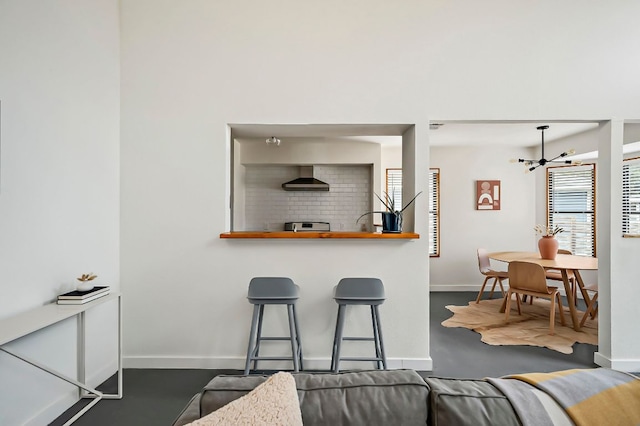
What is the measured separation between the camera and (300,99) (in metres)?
2.68

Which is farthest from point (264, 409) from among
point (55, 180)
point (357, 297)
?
point (55, 180)

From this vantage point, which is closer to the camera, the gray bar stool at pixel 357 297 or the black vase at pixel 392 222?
the gray bar stool at pixel 357 297

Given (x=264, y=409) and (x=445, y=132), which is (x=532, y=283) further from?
(x=264, y=409)

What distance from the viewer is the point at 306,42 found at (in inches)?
105

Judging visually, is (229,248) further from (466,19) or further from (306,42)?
(466,19)

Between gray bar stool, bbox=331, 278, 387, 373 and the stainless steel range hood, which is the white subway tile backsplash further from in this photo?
gray bar stool, bbox=331, 278, 387, 373

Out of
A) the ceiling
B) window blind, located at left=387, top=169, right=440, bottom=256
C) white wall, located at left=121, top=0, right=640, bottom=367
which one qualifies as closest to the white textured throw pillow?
white wall, located at left=121, top=0, right=640, bottom=367

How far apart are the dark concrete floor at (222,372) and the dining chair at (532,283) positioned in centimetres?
53

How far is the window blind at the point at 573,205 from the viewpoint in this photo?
496 centimetres

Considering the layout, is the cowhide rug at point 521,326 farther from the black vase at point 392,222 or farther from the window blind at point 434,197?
the black vase at point 392,222

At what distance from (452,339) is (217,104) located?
3.26 meters

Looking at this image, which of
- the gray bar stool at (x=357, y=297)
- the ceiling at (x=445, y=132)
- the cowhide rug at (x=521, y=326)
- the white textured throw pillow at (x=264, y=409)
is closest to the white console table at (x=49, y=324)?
the white textured throw pillow at (x=264, y=409)

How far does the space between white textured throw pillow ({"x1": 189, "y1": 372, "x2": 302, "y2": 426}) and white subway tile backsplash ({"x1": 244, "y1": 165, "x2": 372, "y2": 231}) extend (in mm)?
4784

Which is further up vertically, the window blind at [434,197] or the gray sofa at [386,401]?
the window blind at [434,197]
